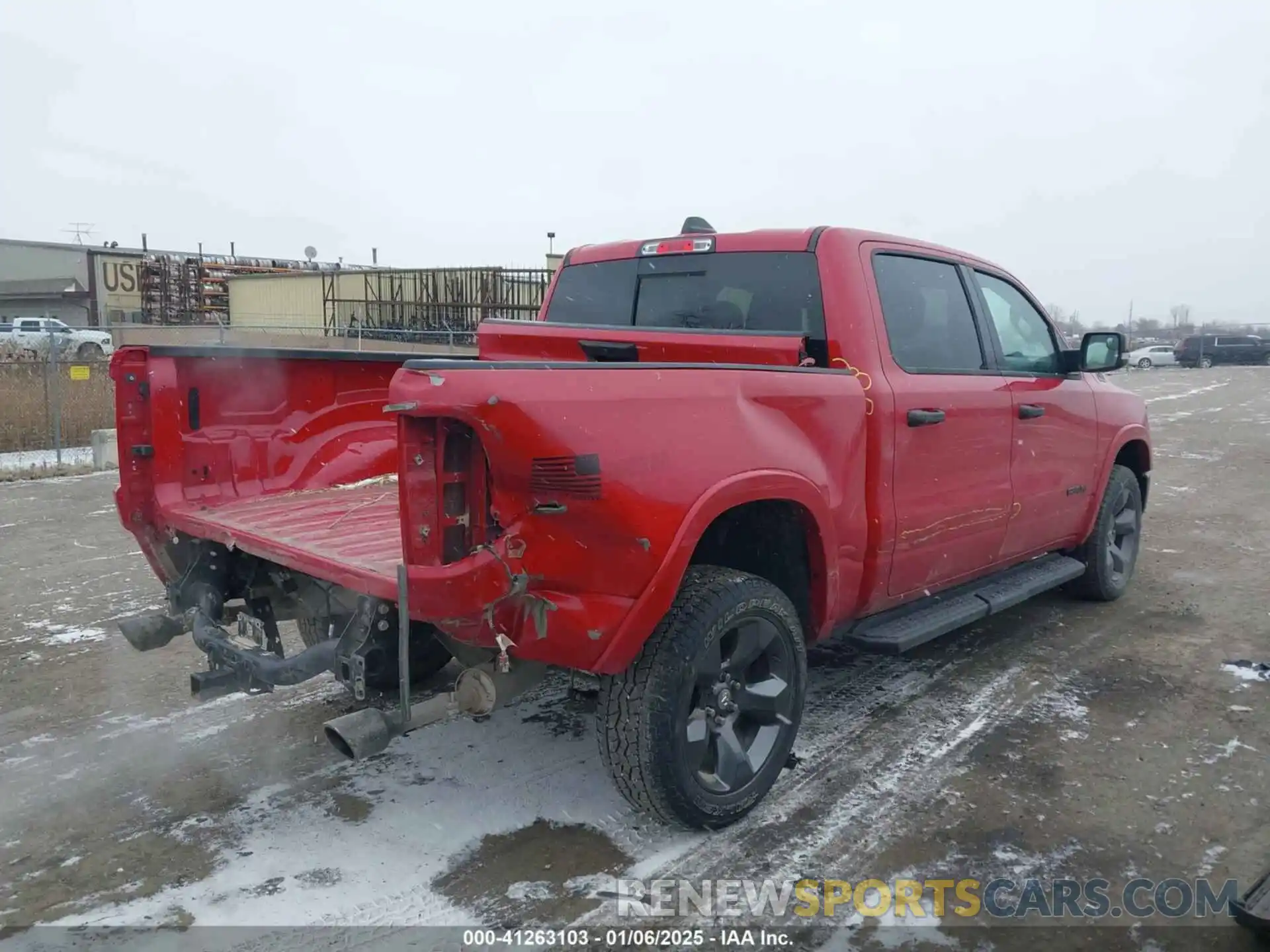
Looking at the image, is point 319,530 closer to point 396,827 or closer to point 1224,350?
point 396,827

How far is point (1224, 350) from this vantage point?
4381 centimetres

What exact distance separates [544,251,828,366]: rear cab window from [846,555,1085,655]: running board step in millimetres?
1152

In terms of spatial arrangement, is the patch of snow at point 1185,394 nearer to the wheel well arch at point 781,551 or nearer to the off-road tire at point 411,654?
the wheel well arch at point 781,551

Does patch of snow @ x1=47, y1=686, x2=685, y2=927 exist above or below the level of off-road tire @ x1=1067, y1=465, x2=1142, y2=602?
below

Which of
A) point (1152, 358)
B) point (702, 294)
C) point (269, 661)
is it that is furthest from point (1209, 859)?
point (1152, 358)

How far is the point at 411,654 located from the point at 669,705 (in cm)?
116

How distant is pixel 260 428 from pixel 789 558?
243cm

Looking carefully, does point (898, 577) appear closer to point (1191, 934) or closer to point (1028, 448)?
point (1028, 448)

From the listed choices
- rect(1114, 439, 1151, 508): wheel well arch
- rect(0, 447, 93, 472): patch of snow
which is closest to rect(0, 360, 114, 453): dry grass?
rect(0, 447, 93, 472): patch of snow

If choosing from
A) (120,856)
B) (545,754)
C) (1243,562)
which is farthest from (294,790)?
(1243,562)

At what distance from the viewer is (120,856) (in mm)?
3191

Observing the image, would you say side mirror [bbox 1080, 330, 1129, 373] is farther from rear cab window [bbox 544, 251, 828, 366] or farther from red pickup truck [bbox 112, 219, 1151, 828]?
rear cab window [bbox 544, 251, 828, 366]

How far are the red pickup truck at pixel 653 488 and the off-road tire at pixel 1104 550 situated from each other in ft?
0.94

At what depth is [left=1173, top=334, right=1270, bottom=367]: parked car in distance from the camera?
43.2 metres
